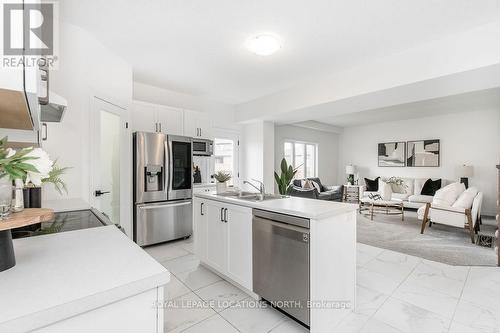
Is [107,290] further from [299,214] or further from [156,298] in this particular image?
[299,214]

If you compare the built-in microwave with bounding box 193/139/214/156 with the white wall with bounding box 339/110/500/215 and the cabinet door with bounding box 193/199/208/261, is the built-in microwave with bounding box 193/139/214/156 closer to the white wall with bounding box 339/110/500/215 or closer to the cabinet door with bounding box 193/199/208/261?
the cabinet door with bounding box 193/199/208/261

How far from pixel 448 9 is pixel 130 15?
9.40 ft

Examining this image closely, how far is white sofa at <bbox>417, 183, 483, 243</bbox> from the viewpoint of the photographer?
3.62 metres

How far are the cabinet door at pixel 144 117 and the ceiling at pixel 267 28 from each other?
21.6 inches

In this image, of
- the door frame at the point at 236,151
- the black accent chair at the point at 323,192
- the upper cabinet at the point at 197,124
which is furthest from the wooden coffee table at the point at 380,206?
the upper cabinet at the point at 197,124

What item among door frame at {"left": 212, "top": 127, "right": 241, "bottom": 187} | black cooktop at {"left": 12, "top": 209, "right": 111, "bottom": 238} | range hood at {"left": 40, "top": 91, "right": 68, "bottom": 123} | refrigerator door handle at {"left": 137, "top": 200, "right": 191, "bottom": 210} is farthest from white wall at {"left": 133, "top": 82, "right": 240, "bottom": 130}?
black cooktop at {"left": 12, "top": 209, "right": 111, "bottom": 238}

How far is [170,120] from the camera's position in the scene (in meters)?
3.93

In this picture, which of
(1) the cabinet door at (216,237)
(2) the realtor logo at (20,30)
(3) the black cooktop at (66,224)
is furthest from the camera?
(1) the cabinet door at (216,237)

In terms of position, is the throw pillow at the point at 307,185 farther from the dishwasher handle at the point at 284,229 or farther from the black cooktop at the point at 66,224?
the black cooktop at the point at 66,224

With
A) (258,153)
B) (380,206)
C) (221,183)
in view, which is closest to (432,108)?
(380,206)

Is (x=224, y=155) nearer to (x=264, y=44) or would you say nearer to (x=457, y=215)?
(x=264, y=44)

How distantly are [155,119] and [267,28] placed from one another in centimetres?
232

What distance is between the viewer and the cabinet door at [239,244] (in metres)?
2.12

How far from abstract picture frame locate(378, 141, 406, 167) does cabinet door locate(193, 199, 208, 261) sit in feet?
21.2
